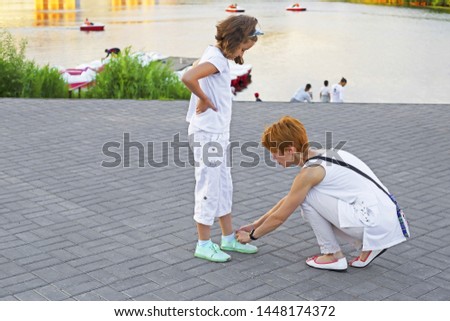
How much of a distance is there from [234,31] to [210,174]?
0.95m

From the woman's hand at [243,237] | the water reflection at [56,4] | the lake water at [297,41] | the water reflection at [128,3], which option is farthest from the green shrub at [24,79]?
the water reflection at [128,3]

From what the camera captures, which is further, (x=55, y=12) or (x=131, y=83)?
(x=55, y=12)

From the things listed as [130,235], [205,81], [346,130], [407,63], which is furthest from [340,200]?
[407,63]

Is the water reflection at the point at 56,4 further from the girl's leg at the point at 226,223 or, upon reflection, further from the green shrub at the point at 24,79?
the girl's leg at the point at 226,223

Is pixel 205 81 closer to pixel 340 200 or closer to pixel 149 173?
pixel 340 200

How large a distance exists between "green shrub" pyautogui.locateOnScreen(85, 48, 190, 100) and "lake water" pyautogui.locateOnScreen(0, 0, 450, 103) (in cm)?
988

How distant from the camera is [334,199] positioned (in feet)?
15.9

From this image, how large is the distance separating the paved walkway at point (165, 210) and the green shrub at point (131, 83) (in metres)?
3.33

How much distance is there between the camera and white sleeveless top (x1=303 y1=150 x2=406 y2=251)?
4.81m

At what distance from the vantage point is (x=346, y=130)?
392 inches

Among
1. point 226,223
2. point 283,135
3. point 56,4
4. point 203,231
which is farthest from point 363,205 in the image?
point 56,4

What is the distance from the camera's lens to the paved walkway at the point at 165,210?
479cm

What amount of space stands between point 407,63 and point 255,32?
40.5 m

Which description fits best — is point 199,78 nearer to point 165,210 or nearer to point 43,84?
point 165,210
